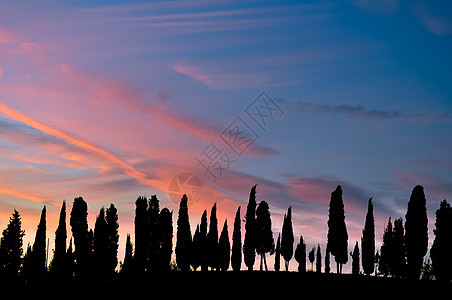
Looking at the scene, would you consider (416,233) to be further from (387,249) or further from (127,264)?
(127,264)

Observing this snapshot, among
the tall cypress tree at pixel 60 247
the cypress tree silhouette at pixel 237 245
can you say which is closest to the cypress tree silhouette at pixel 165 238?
the cypress tree silhouette at pixel 237 245

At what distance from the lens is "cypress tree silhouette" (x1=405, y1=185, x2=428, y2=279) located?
63.3 meters

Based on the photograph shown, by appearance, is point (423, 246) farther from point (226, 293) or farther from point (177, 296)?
point (177, 296)

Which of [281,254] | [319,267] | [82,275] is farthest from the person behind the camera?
[319,267]

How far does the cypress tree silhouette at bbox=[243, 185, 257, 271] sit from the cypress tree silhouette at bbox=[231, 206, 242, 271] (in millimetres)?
952

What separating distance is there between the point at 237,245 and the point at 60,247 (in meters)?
27.0

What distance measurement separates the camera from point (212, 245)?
83.4m

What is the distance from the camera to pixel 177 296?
171 ft

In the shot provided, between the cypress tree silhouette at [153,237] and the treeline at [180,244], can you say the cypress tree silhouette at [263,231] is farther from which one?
the cypress tree silhouette at [153,237]

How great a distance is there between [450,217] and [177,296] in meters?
39.8

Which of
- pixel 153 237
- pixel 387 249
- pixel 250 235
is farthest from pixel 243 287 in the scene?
pixel 387 249

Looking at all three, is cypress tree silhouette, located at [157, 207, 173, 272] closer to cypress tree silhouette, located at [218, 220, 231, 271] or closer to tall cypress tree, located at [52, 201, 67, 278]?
cypress tree silhouette, located at [218, 220, 231, 271]

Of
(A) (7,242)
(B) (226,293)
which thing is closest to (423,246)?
(B) (226,293)

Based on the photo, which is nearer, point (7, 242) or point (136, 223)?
point (136, 223)
